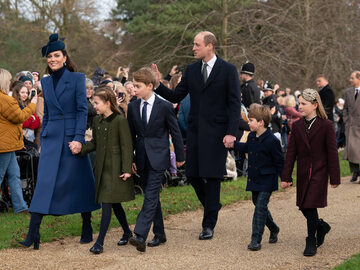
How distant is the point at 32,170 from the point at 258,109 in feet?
12.7

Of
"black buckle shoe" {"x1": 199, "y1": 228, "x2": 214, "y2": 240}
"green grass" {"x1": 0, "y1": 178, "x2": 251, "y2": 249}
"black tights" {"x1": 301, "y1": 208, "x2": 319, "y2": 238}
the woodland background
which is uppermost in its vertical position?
the woodland background

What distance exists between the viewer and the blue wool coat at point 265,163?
6.27 meters

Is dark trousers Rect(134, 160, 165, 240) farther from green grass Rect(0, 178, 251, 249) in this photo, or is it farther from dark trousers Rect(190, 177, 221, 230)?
green grass Rect(0, 178, 251, 249)

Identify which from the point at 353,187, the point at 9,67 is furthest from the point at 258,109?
the point at 9,67

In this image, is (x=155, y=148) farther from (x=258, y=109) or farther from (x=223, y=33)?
(x=223, y=33)

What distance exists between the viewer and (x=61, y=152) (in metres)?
6.28

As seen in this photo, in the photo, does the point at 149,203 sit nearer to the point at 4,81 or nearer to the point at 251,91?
the point at 4,81

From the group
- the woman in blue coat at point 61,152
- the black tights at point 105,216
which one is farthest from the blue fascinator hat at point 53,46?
the black tights at point 105,216

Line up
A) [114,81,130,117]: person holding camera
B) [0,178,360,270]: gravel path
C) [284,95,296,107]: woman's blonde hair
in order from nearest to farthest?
[0,178,360,270]: gravel path, [114,81,130,117]: person holding camera, [284,95,296,107]: woman's blonde hair

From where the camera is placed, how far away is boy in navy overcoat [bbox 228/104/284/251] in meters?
6.22

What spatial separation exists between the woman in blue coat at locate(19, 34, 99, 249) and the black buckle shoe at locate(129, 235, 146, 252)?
27.3 inches

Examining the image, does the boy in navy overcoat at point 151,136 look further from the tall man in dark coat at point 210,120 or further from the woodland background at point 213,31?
the woodland background at point 213,31

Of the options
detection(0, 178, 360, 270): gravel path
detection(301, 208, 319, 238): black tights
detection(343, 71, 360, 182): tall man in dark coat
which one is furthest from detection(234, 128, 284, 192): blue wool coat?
detection(343, 71, 360, 182): tall man in dark coat

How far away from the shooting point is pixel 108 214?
618cm
